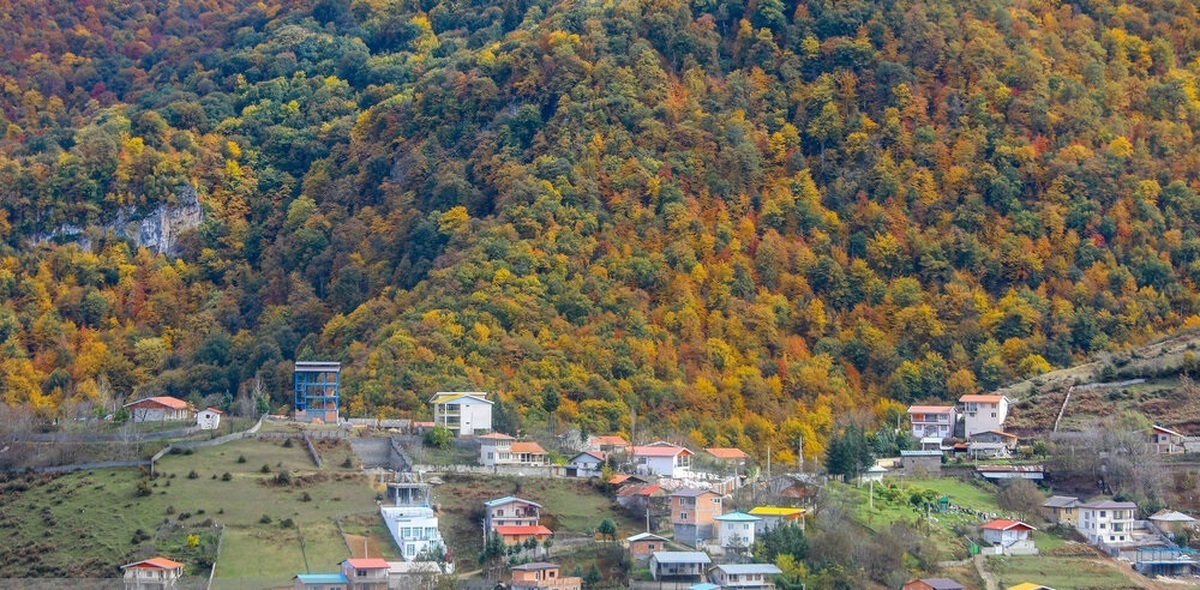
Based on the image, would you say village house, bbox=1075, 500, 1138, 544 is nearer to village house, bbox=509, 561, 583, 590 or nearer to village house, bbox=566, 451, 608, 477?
village house, bbox=566, 451, 608, 477

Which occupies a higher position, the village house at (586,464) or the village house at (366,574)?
the village house at (586,464)

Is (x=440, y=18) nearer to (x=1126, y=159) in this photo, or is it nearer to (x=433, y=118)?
(x=433, y=118)

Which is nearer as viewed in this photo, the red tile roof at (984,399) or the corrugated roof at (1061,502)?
the corrugated roof at (1061,502)

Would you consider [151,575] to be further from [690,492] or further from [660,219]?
[660,219]

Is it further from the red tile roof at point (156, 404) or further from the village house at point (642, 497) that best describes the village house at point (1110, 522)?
the red tile roof at point (156, 404)

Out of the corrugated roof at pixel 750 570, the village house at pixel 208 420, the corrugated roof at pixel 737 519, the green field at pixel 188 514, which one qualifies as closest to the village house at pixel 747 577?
the corrugated roof at pixel 750 570
